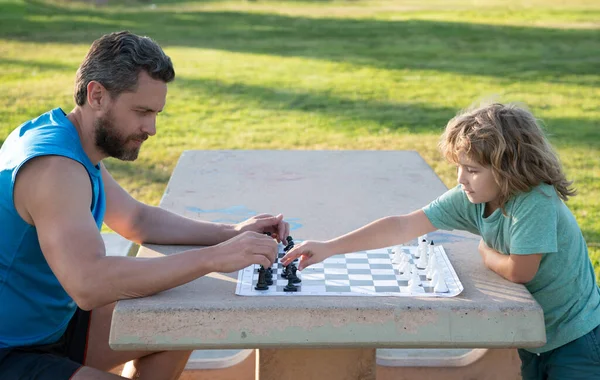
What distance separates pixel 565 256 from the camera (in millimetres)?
2783

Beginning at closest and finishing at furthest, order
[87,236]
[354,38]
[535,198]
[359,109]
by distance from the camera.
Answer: [87,236], [535,198], [359,109], [354,38]


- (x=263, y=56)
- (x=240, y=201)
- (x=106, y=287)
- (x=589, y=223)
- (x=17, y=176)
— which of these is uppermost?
(x=17, y=176)

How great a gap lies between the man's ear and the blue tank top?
11cm

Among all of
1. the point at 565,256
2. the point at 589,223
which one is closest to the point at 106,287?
the point at 565,256

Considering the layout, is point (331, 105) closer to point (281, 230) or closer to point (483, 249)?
point (281, 230)

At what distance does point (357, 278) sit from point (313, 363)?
431 mm

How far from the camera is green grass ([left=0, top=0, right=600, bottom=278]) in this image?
830cm

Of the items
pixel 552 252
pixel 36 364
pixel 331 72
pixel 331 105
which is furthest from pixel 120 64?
pixel 331 72

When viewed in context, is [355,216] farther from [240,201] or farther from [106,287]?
[106,287]

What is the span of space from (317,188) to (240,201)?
1.33 feet

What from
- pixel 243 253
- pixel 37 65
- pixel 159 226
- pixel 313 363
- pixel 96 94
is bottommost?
pixel 37 65

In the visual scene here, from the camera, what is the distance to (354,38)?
49.4ft

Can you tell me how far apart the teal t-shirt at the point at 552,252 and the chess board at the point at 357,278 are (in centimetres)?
21

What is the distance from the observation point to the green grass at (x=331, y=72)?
830 cm
